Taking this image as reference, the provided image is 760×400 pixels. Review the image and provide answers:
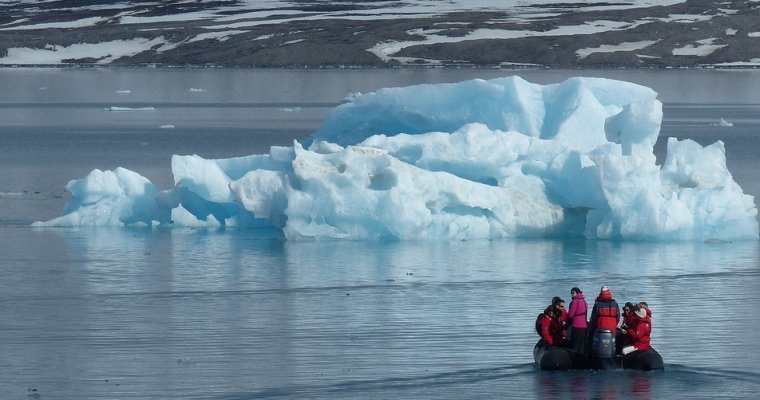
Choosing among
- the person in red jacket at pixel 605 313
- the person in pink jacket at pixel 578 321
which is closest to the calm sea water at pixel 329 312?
the person in pink jacket at pixel 578 321

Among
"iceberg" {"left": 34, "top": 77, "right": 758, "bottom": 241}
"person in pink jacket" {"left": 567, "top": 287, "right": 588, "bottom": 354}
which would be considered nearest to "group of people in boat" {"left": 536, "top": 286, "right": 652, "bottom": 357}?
"person in pink jacket" {"left": 567, "top": 287, "right": 588, "bottom": 354}

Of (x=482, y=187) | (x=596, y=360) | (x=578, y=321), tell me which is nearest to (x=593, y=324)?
(x=578, y=321)

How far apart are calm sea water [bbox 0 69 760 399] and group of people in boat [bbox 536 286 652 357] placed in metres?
0.21

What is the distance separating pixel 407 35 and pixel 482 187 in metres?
59.7

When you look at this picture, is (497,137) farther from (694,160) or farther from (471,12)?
(471,12)

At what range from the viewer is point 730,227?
1536 cm

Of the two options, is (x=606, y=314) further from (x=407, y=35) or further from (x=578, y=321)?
(x=407, y=35)

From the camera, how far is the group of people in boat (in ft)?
30.9

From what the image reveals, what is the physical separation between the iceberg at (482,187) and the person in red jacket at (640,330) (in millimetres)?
5139

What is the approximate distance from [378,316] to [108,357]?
237 cm

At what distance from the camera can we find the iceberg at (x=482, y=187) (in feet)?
48.2

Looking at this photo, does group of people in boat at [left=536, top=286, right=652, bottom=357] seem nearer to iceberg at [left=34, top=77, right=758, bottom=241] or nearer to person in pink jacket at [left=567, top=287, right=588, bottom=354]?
person in pink jacket at [left=567, top=287, right=588, bottom=354]

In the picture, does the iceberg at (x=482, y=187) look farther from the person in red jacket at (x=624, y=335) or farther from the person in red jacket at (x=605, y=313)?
the person in red jacket at (x=605, y=313)

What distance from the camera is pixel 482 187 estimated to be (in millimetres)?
14883
